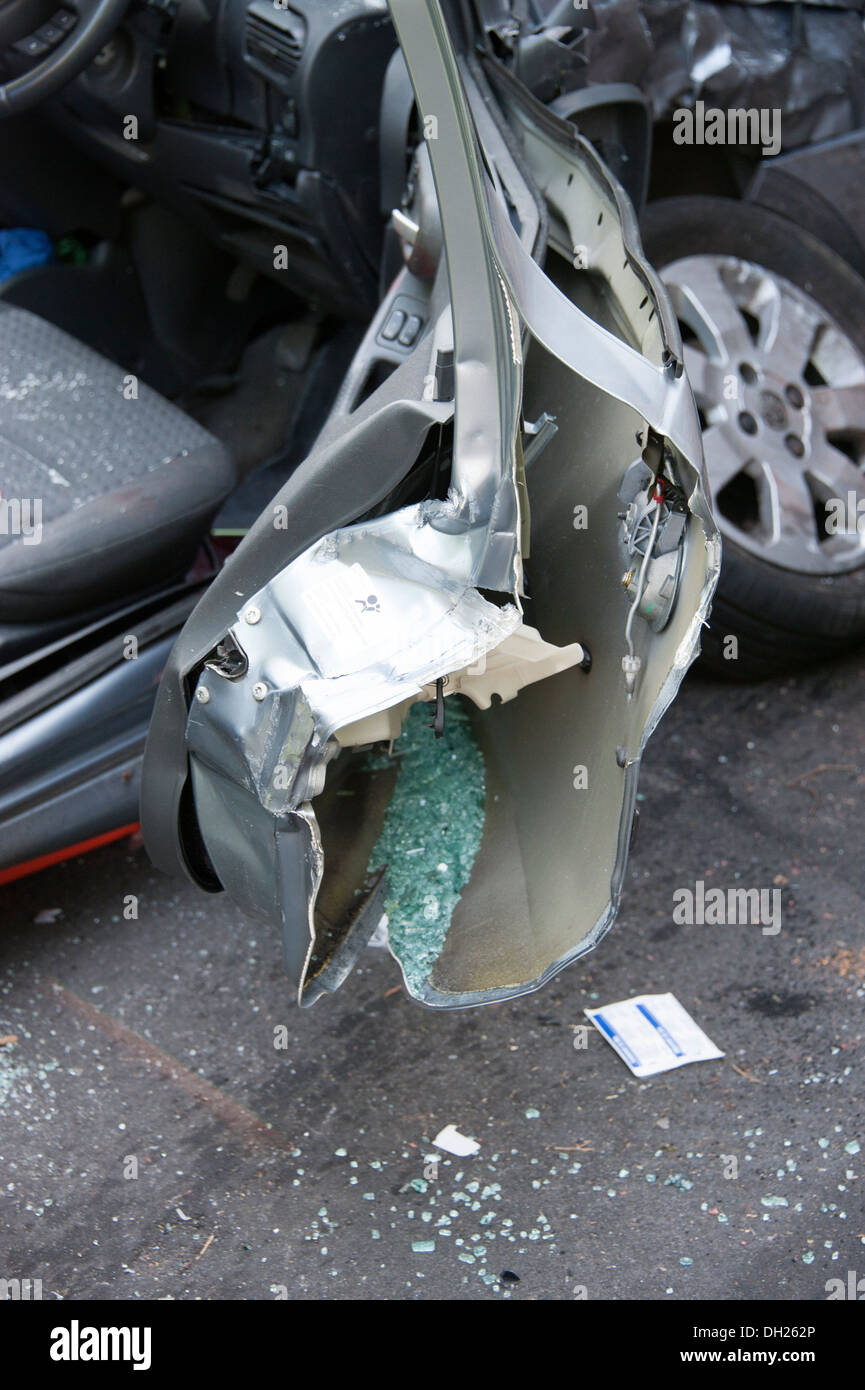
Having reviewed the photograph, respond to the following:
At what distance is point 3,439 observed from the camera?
242 centimetres

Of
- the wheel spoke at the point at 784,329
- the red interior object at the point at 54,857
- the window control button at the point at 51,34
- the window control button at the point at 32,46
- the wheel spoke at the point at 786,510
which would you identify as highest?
the window control button at the point at 51,34

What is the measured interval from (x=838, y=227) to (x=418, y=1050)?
254 centimetres

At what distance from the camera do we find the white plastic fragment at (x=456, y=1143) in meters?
2.20

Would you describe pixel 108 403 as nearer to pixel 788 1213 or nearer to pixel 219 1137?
pixel 219 1137

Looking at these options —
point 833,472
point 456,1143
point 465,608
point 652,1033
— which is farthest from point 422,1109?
point 833,472

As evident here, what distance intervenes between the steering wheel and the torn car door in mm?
752

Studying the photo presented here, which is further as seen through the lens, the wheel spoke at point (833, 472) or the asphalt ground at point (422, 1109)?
the wheel spoke at point (833, 472)

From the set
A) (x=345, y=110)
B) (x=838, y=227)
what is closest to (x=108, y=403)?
(x=345, y=110)

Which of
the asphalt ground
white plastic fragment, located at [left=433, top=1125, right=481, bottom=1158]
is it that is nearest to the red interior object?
the asphalt ground

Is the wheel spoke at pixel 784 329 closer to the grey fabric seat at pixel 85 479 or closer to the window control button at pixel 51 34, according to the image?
the grey fabric seat at pixel 85 479

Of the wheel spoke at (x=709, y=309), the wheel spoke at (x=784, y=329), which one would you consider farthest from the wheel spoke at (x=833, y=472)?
the wheel spoke at (x=709, y=309)

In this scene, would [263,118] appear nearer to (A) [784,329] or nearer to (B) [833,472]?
(A) [784,329]

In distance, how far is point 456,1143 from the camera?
221 cm

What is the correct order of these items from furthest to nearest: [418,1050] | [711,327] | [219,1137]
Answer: [711,327] < [418,1050] < [219,1137]
